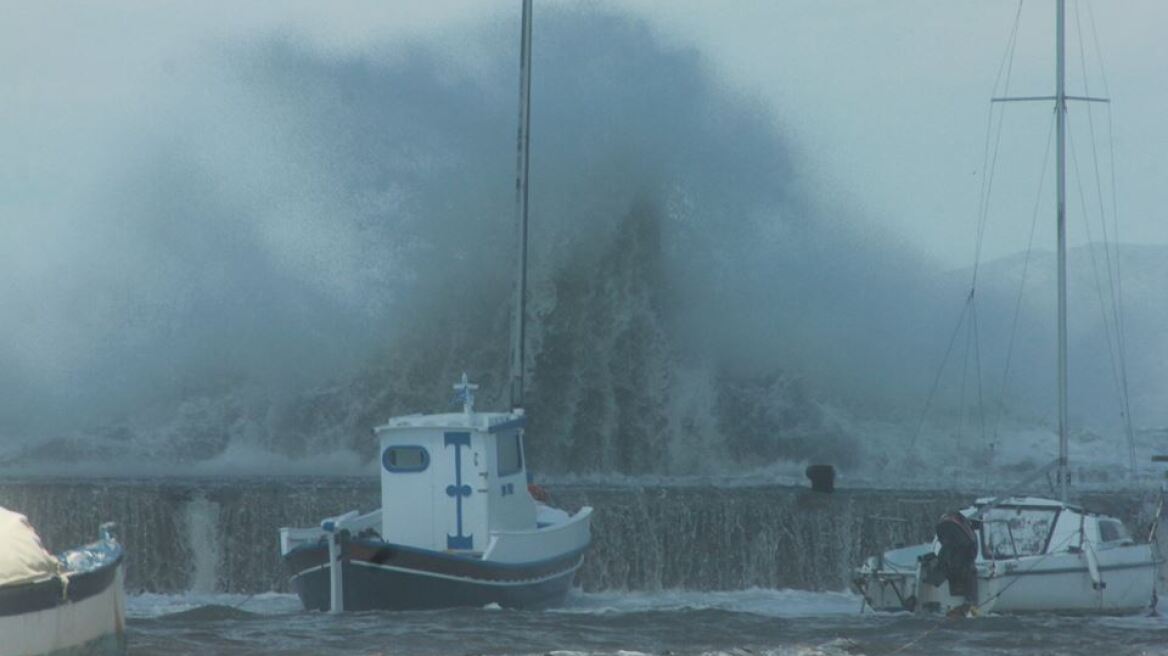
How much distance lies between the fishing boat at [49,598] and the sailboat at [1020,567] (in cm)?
1102

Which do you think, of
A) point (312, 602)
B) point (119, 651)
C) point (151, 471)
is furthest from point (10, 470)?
point (119, 651)

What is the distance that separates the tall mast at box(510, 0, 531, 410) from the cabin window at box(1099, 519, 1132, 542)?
7.53m

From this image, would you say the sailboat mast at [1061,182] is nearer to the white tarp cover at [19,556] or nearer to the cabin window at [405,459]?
the cabin window at [405,459]

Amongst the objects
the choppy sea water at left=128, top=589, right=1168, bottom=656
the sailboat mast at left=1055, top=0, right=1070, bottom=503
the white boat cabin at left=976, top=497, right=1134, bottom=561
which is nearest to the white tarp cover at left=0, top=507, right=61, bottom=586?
the choppy sea water at left=128, top=589, right=1168, bottom=656

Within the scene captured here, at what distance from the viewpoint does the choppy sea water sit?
20156 mm

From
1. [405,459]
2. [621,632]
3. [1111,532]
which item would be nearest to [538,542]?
[405,459]

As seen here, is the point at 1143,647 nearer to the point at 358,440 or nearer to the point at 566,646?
the point at 566,646

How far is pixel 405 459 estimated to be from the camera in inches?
953

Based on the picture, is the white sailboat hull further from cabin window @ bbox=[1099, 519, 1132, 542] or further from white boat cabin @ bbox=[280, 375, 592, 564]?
white boat cabin @ bbox=[280, 375, 592, 564]

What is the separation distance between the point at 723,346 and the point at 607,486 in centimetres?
1003

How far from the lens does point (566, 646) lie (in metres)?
20.4

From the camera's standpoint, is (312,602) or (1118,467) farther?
(1118,467)

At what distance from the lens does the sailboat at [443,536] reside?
23.1 metres

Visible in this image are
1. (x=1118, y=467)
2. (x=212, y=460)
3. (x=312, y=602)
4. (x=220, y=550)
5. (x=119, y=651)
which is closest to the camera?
(x=119, y=651)
